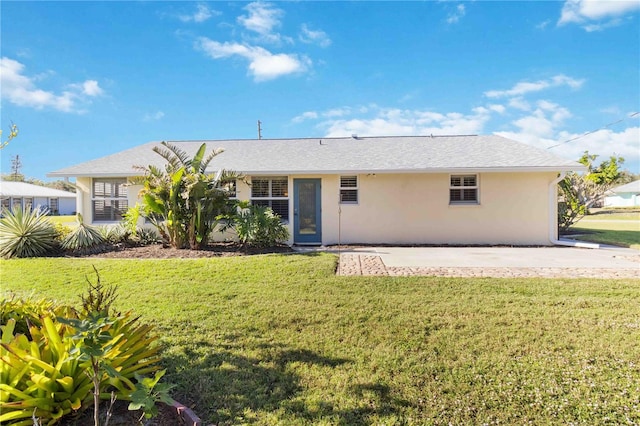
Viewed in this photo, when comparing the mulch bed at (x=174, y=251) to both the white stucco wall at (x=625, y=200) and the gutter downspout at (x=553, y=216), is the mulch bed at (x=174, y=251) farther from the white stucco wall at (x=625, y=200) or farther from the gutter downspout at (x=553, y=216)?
the white stucco wall at (x=625, y=200)

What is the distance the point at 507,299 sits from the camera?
5.39 meters

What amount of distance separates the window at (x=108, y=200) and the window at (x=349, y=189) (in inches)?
343

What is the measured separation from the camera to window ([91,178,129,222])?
1270 cm

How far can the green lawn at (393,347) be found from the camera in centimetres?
287

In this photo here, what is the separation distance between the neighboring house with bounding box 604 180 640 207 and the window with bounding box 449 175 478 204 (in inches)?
2062

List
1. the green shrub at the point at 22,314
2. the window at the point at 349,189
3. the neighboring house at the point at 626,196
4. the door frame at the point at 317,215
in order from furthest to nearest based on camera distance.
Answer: the neighboring house at the point at 626,196 → the window at the point at 349,189 → the door frame at the point at 317,215 → the green shrub at the point at 22,314

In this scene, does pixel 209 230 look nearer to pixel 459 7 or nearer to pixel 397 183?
pixel 397 183

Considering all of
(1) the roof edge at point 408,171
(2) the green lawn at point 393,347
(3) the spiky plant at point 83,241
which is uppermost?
(1) the roof edge at point 408,171

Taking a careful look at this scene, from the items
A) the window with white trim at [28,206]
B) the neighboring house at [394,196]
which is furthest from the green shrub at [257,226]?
the window with white trim at [28,206]

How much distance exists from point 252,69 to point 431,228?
35.2 ft

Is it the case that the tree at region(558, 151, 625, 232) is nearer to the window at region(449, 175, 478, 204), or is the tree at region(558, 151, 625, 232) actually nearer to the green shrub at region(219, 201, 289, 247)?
the window at region(449, 175, 478, 204)

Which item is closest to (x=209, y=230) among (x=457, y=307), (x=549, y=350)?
(x=457, y=307)

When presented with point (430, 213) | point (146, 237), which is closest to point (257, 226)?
point (146, 237)

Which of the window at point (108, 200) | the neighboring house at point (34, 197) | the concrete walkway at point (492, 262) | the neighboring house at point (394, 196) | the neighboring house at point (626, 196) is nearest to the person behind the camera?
the concrete walkway at point (492, 262)
